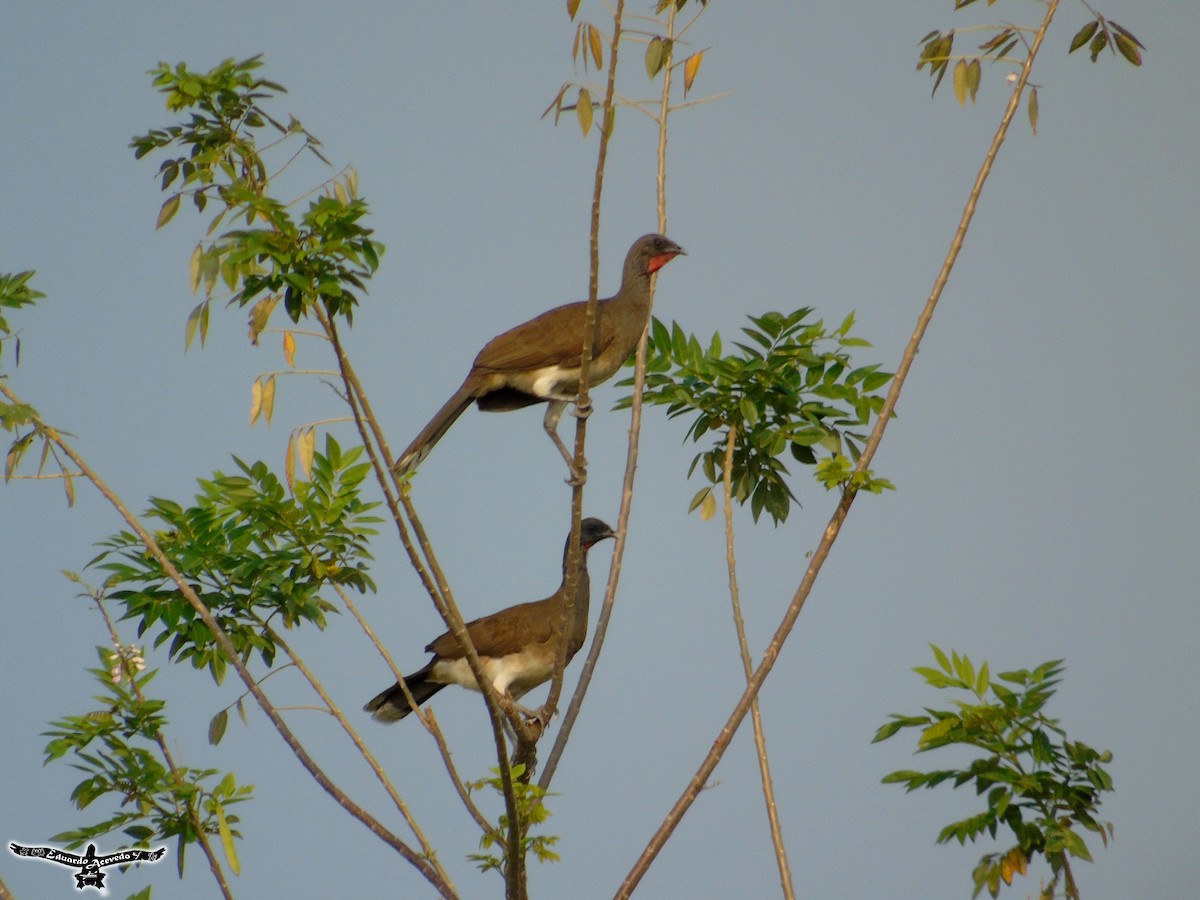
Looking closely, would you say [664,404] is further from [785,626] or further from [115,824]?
[115,824]

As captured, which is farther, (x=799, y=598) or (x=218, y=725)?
(x=218, y=725)

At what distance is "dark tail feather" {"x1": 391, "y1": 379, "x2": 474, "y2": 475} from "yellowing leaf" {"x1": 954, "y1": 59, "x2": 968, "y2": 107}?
2403mm

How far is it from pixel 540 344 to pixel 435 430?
78cm

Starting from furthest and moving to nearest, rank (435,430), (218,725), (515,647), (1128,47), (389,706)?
(515,647) < (389,706) < (435,430) < (218,725) < (1128,47)

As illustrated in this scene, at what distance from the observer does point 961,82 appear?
4.18 metres

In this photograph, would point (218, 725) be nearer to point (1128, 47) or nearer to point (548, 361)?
point (548, 361)

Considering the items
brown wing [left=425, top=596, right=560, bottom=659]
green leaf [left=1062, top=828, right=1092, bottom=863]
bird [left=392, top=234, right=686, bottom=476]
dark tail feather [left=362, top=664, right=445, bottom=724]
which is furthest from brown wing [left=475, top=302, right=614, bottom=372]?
green leaf [left=1062, top=828, right=1092, bottom=863]

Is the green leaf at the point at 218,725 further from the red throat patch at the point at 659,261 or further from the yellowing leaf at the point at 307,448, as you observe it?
the red throat patch at the point at 659,261

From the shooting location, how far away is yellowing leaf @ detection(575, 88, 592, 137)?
3744mm

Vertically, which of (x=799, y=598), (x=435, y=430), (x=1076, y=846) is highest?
(x=435, y=430)

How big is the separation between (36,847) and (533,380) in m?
2.78

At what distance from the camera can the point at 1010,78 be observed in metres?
4.11

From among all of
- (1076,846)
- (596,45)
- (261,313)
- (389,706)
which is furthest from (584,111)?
(389,706)

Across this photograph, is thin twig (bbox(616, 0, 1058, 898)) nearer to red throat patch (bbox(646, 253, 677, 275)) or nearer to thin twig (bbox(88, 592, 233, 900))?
thin twig (bbox(88, 592, 233, 900))
